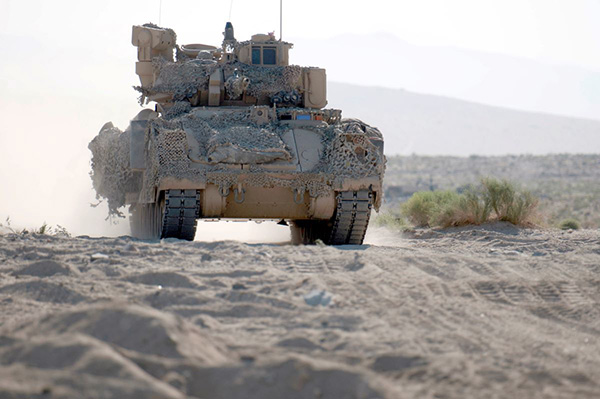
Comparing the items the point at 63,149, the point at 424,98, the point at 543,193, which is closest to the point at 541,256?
the point at 63,149

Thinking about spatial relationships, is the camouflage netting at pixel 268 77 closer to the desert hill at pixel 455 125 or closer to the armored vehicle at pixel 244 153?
the armored vehicle at pixel 244 153

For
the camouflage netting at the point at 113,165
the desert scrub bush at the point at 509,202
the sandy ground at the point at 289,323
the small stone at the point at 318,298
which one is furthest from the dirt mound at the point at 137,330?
the desert scrub bush at the point at 509,202

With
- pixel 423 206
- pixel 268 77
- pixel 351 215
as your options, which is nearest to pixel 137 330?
pixel 351 215

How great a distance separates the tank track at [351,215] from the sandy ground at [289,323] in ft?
7.94

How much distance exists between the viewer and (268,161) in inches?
408

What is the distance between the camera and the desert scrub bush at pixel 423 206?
16828mm

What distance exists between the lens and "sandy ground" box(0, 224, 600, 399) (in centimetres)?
395

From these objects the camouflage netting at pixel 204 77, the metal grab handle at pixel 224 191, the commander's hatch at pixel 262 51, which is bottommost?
the metal grab handle at pixel 224 191

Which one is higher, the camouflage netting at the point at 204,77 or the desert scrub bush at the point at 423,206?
the camouflage netting at the point at 204,77

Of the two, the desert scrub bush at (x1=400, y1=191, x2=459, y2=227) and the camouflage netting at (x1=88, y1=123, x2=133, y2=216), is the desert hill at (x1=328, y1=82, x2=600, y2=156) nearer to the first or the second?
the desert scrub bush at (x1=400, y1=191, x2=459, y2=227)

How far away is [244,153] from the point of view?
1025 centimetres

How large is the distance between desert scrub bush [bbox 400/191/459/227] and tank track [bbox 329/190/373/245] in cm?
529

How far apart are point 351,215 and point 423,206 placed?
6.56 meters

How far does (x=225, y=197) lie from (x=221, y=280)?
4.17 meters
